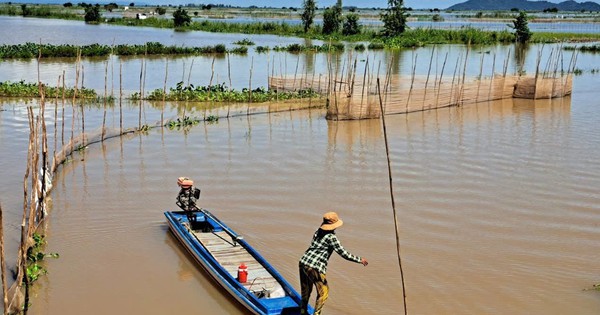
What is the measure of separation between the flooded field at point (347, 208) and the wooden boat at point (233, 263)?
0.85ft

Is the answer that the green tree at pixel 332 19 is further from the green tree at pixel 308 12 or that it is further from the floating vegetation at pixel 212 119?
the floating vegetation at pixel 212 119

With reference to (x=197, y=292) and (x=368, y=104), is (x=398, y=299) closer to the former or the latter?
(x=197, y=292)

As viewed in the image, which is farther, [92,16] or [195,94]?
[92,16]

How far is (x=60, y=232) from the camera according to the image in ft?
26.8

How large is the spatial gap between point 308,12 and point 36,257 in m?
39.8

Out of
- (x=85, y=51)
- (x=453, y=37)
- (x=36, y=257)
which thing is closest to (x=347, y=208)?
(x=36, y=257)

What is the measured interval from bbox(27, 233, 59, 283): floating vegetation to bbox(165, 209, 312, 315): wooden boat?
1438mm

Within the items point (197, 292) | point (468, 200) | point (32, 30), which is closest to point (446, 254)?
point (468, 200)

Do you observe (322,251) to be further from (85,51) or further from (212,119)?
(85,51)

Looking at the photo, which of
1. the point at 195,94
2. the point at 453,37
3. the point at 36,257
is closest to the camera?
the point at 36,257

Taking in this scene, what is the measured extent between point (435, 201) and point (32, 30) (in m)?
39.1

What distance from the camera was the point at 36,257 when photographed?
281 inches

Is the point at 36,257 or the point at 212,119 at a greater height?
the point at 212,119

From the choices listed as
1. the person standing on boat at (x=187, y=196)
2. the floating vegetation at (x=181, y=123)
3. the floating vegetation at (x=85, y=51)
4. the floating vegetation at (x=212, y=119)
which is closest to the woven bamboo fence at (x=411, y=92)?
the floating vegetation at (x=212, y=119)
